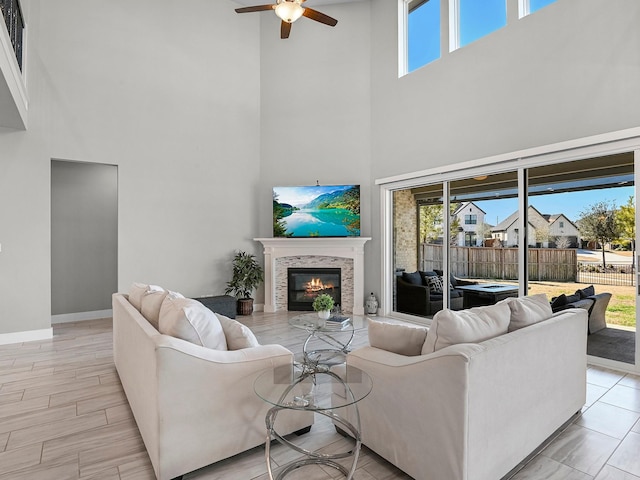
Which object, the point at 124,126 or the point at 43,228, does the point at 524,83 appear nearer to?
the point at 124,126

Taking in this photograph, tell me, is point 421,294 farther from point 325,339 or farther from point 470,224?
point 325,339

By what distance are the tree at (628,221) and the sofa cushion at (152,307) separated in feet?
14.1

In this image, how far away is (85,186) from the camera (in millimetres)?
6105

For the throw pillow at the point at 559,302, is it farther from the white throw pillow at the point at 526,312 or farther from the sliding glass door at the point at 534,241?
the white throw pillow at the point at 526,312

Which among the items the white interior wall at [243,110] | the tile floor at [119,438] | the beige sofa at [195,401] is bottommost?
the tile floor at [119,438]

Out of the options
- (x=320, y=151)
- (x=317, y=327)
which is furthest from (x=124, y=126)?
(x=317, y=327)

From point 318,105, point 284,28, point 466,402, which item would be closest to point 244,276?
point 318,105

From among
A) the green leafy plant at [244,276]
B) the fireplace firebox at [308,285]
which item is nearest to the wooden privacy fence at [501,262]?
the fireplace firebox at [308,285]

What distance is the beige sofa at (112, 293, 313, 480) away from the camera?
183cm

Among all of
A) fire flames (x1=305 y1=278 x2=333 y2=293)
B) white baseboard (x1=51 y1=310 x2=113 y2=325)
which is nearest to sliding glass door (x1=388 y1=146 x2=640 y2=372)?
fire flames (x1=305 y1=278 x2=333 y2=293)

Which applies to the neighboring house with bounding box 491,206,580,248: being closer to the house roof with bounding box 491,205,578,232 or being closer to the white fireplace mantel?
the house roof with bounding box 491,205,578,232

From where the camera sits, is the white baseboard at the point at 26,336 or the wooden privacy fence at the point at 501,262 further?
the white baseboard at the point at 26,336

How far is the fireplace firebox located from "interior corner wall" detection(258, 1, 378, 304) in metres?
0.60

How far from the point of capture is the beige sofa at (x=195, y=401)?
1833 millimetres
